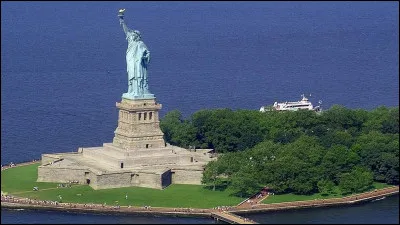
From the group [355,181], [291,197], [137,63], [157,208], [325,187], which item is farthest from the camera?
[137,63]

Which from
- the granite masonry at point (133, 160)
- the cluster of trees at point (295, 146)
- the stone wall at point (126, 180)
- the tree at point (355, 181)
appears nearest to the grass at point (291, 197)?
the cluster of trees at point (295, 146)

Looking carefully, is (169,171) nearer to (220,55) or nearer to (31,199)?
(31,199)

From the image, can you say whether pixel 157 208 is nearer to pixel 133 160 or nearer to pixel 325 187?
pixel 133 160

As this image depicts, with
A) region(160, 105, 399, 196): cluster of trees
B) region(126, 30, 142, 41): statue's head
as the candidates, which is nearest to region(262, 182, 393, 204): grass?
region(160, 105, 399, 196): cluster of trees

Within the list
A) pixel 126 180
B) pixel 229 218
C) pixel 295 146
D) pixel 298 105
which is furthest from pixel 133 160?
pixel 298 105

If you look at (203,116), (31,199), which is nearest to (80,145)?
(203,116)

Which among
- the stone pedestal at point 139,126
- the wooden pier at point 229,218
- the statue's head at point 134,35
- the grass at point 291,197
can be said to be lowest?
the wooden pier at point 229,218

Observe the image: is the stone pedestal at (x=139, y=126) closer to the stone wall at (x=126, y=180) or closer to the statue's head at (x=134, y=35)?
the stone wall at (x=126, y=180)
